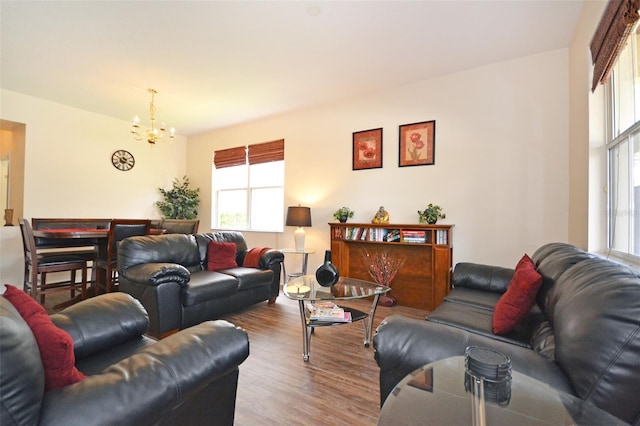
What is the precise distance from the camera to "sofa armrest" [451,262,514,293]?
2.46 meters

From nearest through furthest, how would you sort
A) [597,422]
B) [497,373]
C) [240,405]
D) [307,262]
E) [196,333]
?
[597,422] < [497,373] < [196,333] < [240,405] < [307,262]

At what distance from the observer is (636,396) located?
0.81 meters

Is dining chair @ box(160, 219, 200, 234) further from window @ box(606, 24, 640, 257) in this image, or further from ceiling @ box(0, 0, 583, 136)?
window @ box(606, 24, 640, 257)

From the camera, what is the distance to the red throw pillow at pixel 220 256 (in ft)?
11.2

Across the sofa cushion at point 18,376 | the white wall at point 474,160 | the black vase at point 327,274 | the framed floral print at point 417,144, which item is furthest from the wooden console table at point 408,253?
the sofa cushion at point 18,376

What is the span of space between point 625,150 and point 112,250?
15.6ft

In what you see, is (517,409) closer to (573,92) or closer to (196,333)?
(196,333)

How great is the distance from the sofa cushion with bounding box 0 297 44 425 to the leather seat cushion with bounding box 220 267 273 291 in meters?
2.39

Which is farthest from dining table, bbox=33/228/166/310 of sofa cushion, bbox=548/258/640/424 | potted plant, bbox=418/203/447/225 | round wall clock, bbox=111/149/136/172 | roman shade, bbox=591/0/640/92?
roman shade, bbox=591/0/640/92

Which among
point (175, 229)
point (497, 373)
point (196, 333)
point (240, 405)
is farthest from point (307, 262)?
point (497, 373)

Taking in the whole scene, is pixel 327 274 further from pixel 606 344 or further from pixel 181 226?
pixel 181 226

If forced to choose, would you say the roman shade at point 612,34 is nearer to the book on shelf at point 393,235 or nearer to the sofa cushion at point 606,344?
the sofa cushion at point 606,344

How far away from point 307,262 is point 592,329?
3.78m

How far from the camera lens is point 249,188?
545 centimetres
